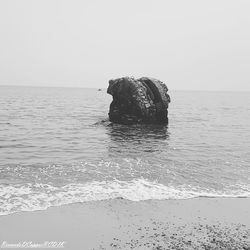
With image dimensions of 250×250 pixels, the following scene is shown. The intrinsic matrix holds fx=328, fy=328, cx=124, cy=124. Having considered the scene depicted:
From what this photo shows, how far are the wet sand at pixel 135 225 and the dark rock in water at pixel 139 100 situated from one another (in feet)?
81.1

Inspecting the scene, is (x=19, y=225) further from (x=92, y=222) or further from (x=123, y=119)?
(x=123, y=119)

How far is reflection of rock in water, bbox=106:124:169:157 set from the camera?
25650 mm

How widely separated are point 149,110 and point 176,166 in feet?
60.9

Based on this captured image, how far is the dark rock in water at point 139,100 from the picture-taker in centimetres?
3875

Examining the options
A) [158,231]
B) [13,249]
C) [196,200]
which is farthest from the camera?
[196,200]

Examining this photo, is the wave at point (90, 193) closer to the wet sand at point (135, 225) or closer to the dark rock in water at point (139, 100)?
the wet sand at point (135, 225)

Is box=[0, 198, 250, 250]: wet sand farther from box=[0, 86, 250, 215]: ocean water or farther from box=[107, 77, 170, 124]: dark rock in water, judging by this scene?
box=[107, 77, 170, 124]: dark rock in water

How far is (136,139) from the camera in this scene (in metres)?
30.6

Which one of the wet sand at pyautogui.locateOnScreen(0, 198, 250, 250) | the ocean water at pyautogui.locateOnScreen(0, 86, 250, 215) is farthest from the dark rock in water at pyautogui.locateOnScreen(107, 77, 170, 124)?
the wet sand at pyautogui.locateOnScreen(0, 198, 250, 250)

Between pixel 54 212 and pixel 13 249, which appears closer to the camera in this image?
pixel 13 249

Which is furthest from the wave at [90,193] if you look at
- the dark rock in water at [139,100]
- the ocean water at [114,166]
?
the dark rock in water at [139,100]

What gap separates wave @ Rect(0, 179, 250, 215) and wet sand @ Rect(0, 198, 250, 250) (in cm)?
64

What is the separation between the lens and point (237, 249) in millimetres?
10273

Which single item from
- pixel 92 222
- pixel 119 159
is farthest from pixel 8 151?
pixel 92 222
